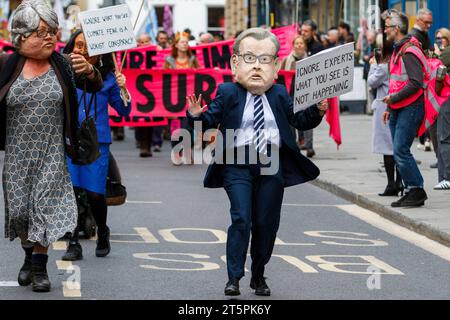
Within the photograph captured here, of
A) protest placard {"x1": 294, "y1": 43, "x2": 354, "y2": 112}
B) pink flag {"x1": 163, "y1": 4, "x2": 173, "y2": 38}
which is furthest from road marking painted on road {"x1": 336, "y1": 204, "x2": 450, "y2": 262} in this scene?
pink flag {"x1": 163, "y1": 4, "x2": 173, "y2": 38}

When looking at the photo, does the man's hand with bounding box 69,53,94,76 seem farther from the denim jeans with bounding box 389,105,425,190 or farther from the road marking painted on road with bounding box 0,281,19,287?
the denim jeans with bounding box 389,105,425,190

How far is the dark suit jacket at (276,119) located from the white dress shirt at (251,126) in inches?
1.1

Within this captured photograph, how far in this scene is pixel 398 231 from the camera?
37.6 feet

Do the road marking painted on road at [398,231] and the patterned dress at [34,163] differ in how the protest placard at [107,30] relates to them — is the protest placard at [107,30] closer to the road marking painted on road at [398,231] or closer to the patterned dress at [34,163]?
the patterned dress at [34,163]

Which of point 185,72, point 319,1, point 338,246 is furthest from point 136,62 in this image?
point 319,1

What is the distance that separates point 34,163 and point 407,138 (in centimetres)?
526

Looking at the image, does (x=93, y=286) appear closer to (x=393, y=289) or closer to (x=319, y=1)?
(x=393, y=289)

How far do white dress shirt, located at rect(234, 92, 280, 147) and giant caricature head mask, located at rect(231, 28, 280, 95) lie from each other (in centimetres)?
8

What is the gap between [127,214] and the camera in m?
12.5

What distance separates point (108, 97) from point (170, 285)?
79.6 inches

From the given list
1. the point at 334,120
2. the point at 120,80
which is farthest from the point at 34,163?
the point at 334,120

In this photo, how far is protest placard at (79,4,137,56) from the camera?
9.61 meters

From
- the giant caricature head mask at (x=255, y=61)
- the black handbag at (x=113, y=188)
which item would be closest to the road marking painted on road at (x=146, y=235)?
the black handbag at (x=113, y=188)

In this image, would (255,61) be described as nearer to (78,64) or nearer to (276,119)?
(276,119)
